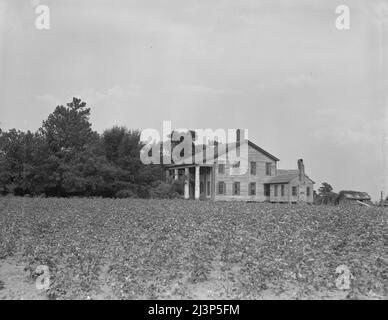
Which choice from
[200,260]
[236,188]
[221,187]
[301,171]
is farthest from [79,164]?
[200,260]

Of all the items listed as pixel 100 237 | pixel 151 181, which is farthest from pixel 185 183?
pixel 100 237

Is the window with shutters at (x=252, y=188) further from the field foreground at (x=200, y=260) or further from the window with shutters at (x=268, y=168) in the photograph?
the field foreground at (x=200, y=260)

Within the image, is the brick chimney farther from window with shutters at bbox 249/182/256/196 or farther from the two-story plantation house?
window with shutters at bbox 249/182/256/196

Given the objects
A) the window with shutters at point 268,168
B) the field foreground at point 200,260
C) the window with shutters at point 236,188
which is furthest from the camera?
the window with shutters at point 268,168

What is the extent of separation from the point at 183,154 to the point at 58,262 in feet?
168

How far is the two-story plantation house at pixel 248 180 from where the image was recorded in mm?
48938

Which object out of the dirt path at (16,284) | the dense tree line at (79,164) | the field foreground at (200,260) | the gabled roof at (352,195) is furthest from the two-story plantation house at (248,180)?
the dirt path at (16,284)

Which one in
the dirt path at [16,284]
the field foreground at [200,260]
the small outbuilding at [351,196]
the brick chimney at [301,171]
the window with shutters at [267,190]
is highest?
the brick chimney at [301,171]

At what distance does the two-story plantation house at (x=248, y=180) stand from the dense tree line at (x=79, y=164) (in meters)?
2.77

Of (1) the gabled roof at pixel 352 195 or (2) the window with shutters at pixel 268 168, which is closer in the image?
(1) the gabled roof at pixel 352 195

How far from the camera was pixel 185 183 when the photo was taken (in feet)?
157

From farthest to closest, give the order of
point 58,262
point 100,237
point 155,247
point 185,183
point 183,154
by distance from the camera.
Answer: point 183,154 < point 185,183 < point 100,237 < point 155,247 < point 58,262
